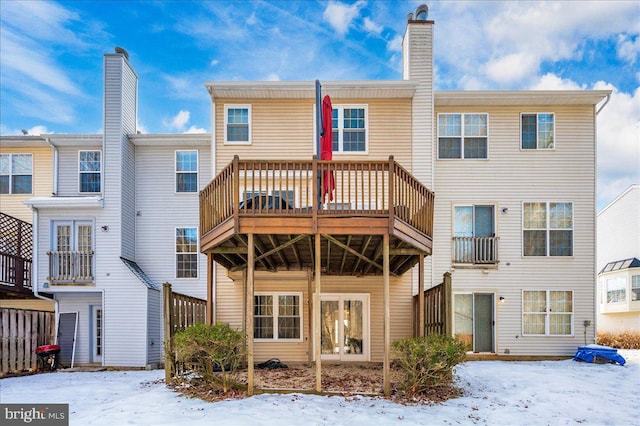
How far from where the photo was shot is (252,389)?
23.3 ft

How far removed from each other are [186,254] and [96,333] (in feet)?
12.0

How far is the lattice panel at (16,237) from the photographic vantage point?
12414 millimetres

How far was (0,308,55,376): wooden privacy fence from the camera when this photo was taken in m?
10.6

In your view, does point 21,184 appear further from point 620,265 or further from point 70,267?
point 620,265

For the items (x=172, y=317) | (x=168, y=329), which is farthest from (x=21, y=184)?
(x=168, y=329)

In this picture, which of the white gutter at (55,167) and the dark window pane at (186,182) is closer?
the dark window pane at (186,182)

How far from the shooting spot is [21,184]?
542 inches

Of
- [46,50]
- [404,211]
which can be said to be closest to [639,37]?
[404,211]

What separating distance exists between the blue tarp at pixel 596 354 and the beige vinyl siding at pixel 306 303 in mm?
4511

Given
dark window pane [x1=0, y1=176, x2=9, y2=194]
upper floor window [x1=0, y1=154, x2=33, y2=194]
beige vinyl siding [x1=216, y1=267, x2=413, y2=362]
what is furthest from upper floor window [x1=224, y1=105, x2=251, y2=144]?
dark window pane [x1=0, y1=176, x2=9, y2=194]

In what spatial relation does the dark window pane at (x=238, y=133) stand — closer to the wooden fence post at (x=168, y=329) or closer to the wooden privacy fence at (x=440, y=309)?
the wooden fence post at (x=168, y=329)

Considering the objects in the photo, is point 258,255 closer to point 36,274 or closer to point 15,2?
point 36,274

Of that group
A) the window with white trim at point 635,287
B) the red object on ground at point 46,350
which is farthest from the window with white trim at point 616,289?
the red object on ground at point 46,350

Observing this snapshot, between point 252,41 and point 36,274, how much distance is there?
455 inches
